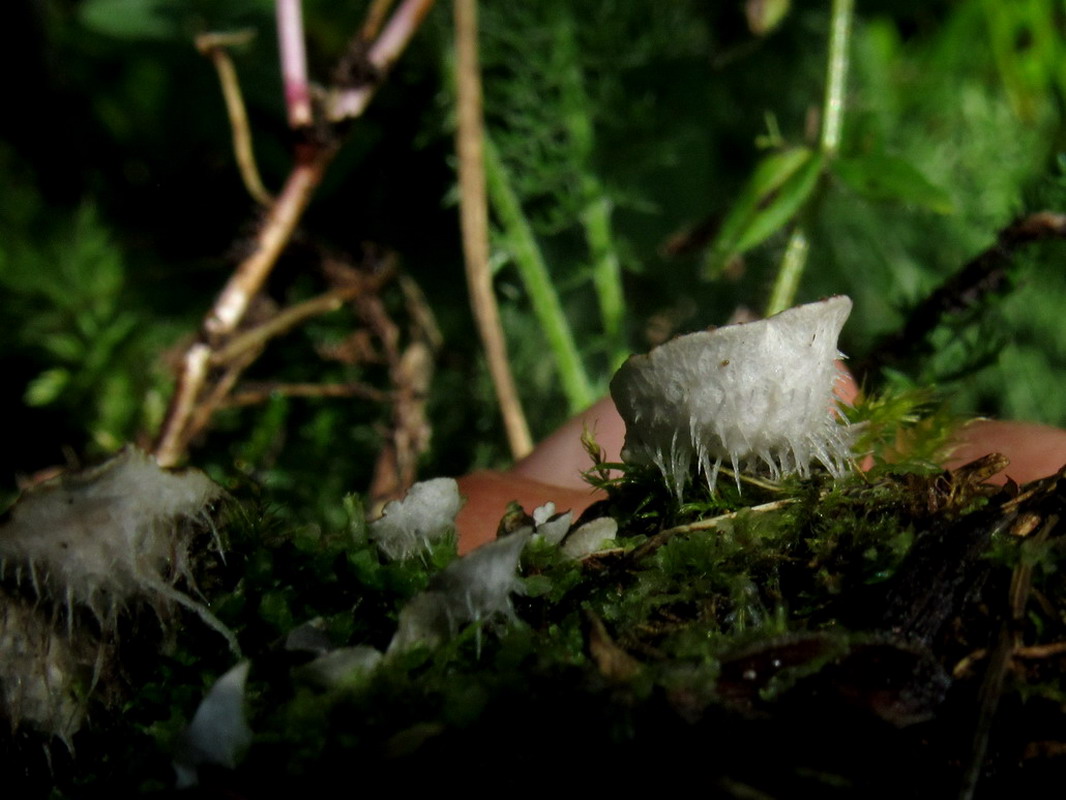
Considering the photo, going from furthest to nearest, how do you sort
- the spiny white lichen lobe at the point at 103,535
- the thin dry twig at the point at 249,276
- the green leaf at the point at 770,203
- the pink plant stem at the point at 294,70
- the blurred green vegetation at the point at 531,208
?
the blurred green vegetation at the point at 531,208, the pink plant stem at the point at 294,70, the thin dry twig at the point at 249,276, the green leaf at the point at 770,203, the spiny white lichen lobe at the point at 103,535

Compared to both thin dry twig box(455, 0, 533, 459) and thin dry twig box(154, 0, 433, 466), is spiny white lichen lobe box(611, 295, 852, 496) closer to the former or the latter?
thin dry twig box(455, 0, 533, 459)

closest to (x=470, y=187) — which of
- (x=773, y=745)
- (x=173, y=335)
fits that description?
(x=173, y=335)

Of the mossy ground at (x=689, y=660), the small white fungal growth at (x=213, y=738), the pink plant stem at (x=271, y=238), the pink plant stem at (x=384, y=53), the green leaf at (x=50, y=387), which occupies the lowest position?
the mossy ground at (x=689, y=660)

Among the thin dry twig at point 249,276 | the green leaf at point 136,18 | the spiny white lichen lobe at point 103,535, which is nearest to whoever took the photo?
the spiny white lichen lobe at point 103,535

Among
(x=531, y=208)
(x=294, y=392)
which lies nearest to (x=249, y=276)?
(x=294, y=392)

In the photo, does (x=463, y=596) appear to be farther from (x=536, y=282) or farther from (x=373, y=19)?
(x=373, y=19)

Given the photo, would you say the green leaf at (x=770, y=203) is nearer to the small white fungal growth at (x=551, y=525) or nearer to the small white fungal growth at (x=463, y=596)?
the small white fungal growth at (x=551, y=525)

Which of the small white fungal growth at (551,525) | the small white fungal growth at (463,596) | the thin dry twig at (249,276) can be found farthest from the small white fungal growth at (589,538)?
the thin dry twig at (249,276)
